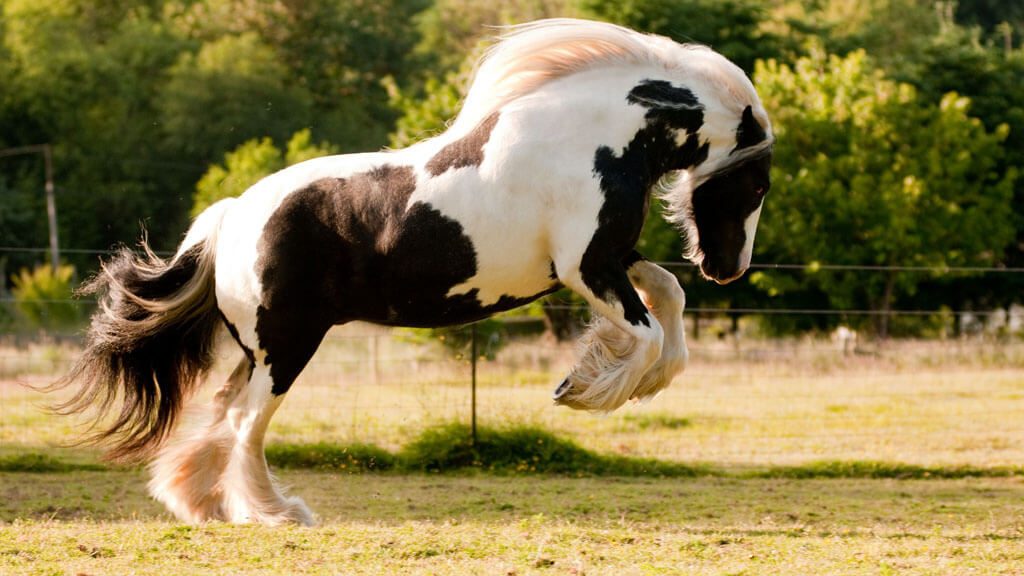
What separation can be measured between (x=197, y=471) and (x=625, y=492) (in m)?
3.33

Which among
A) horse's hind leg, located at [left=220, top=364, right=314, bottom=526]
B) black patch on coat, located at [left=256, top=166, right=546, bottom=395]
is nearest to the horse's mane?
black patch on coat, located at [left=256, top=166, right=546, bottom=395]

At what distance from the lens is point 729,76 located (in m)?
6.86

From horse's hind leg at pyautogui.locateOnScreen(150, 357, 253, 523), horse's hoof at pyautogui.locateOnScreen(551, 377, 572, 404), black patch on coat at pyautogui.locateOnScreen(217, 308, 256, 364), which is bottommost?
horse's hind leg at pyautogui.locateOnScreen(150, 357, 253, 523)

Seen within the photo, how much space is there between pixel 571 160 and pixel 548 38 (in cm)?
78

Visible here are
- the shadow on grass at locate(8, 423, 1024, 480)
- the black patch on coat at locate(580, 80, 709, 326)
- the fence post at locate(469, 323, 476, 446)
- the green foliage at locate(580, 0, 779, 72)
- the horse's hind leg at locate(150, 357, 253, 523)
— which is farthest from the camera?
the green foliage at locate(580, 0, 779, 72)

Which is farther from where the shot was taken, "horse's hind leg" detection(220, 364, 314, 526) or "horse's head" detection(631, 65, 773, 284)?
"horse's hind leg" detection(220, 364, 314, 526)

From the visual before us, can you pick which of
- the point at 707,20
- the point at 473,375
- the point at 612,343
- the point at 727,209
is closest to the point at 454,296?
the point at 612,343

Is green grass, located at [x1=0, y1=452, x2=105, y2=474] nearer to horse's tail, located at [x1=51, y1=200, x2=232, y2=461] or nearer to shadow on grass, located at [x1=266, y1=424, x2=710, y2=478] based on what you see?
shadow on grass, located at [x1=266, y1=424, x2=710, y2=478]

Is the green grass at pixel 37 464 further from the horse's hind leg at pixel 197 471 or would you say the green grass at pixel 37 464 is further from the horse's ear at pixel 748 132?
the horse's ear at pixel 748 132

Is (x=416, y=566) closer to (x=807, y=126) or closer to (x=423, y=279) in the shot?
(x=423, y=279)

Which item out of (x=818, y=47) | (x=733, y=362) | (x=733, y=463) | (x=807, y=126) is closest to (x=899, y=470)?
(x=733, y=463)

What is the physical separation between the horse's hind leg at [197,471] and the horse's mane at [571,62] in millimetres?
1916

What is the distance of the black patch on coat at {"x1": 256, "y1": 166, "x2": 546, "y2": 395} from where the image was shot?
21.7 feet

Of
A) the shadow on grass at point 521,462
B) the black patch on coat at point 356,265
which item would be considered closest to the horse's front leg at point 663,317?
the black patch on coat at point 356,265
